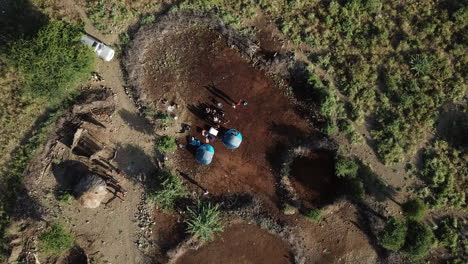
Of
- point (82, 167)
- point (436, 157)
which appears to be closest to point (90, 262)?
point (82, 167)

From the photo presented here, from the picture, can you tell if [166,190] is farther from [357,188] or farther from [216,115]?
[357,188]

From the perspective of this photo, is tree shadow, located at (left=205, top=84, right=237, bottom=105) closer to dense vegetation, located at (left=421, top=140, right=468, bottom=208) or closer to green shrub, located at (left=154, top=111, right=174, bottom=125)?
green shrub, located at (left=154, top=111, right=174, bottom=125)

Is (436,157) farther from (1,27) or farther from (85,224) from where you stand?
(1,27)

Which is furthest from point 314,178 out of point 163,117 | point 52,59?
point 52,59

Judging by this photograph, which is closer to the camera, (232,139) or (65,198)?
(65,198)

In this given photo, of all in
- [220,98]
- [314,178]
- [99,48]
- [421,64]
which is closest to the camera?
[99,48]

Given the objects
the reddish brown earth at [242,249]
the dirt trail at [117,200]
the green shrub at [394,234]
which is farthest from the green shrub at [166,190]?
the green shrub at [394,234]
